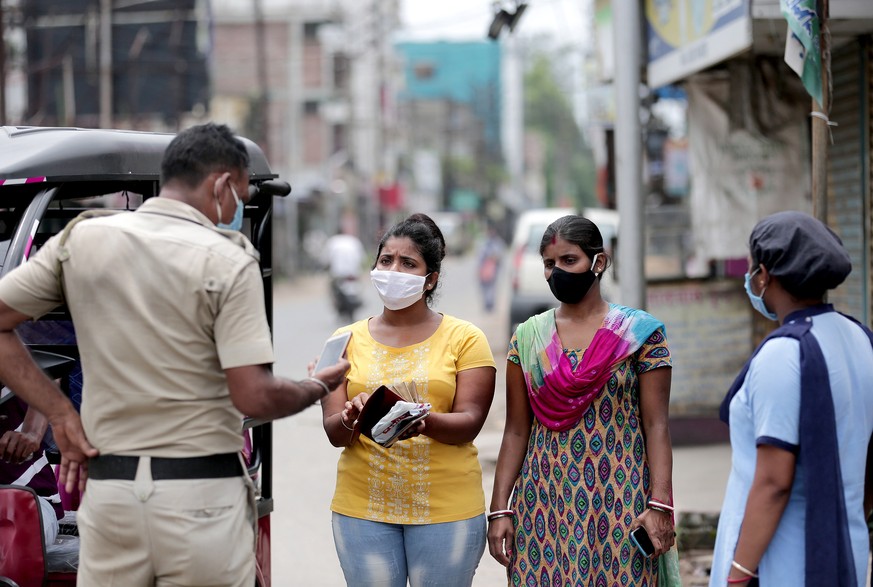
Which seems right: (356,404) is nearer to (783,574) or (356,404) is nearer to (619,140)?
(783,574)

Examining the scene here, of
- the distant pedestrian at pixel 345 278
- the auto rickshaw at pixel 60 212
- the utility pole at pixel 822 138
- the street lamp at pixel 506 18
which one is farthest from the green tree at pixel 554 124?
the auto rickshaw at pixel 60 212

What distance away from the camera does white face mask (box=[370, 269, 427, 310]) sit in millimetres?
3598

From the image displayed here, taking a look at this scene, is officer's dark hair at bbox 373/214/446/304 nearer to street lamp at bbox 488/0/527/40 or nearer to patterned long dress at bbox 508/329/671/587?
patterned long dress at bbox 508/329/671/587

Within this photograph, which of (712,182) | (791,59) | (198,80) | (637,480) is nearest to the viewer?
(637,480)

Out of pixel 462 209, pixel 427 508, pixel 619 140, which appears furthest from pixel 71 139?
pixel 462 209

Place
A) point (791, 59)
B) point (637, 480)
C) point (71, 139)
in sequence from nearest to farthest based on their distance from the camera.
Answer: point (637, 480) → point (71, 139) → point (791, 59)

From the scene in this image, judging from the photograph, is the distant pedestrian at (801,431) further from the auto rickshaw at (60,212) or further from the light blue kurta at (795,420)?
the auto rickshaw at (60,212)

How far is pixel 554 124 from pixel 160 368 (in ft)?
290

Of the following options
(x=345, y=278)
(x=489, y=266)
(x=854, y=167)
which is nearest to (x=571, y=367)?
(x=854, y=167)

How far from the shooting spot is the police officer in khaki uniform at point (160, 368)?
2758mm

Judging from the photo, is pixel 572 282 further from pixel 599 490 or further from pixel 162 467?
pixel 162 467

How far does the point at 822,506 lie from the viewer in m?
2.70

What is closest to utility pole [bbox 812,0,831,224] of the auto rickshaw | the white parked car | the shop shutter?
the auto rickshaw

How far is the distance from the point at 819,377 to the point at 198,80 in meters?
25.9
